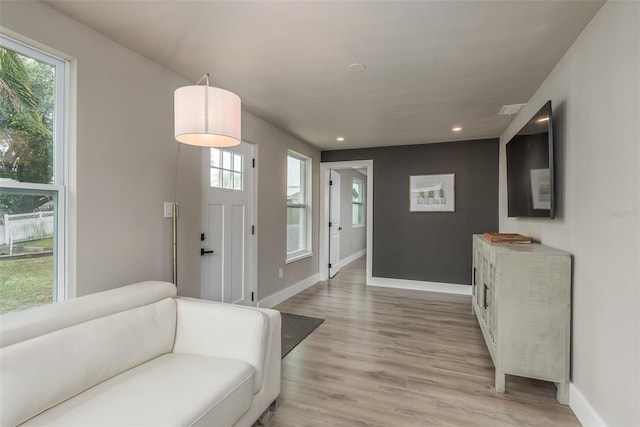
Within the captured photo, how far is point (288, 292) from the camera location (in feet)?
14.3

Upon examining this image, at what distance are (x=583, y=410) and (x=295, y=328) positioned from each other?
2.29 metres

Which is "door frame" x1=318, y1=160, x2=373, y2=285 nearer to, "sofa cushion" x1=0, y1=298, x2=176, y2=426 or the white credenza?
the white credenza

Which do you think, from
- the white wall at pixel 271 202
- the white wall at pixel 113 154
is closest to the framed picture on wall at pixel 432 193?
the white wall at pixel 271 202

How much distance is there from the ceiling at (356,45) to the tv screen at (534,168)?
44 centimetres

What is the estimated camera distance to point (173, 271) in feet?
7.83

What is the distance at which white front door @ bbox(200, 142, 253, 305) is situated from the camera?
114 inches

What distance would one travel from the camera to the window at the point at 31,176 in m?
1.56

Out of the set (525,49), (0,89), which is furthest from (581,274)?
(0,89)

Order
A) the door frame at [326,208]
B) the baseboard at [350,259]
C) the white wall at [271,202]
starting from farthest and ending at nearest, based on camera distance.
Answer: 1. the baseboard at [350,259]
2. the door frame at [326,208]
3. the white wall at [271,202]

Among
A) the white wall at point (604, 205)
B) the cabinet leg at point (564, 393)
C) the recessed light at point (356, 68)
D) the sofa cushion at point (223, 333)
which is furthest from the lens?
the recessed light at point (356, 68)

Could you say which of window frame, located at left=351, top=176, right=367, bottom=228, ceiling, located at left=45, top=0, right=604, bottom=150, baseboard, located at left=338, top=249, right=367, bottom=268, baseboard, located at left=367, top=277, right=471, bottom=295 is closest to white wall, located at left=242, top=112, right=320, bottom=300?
ceiling, located at left=45, top=0, right=604, bottom=150

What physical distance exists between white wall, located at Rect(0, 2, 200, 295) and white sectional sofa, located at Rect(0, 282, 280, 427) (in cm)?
33

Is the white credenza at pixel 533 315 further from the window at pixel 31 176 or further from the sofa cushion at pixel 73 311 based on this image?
the window at pixel 31 176

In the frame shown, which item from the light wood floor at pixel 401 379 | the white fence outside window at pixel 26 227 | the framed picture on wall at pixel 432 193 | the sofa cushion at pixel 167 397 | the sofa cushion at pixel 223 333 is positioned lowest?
the light wood floor at pixel 401 379
